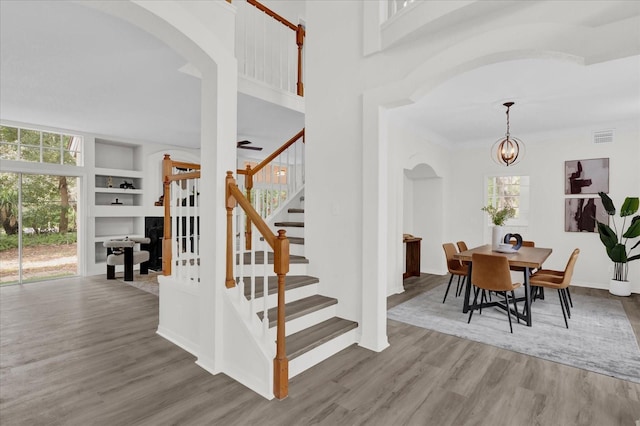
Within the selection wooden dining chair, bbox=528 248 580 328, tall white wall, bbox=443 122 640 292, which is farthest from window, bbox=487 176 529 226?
wooden dining chair, bbox=528 248 580 328

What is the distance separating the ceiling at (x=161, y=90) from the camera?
3.05m

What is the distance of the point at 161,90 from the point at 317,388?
4.12 m

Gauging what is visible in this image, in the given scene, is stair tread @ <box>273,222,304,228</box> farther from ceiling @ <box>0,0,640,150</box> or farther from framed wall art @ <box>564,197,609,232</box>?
framed wall art @ <box>564,197,609,232</box>

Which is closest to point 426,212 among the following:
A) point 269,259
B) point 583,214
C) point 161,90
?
point 583,214

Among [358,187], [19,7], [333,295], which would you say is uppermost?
[19,7]

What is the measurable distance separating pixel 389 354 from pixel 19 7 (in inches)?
171

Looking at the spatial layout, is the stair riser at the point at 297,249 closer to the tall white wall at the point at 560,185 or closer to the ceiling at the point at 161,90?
the ceiling at the point at 161,90

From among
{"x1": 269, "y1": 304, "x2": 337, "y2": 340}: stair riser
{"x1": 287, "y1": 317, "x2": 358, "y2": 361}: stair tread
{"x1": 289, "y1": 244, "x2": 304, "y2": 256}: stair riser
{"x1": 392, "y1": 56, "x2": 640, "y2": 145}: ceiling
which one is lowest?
{"x1": 287, "y1": 317, "x2": 358, "y2": 361}: stair tread

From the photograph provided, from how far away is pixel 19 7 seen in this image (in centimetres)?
263

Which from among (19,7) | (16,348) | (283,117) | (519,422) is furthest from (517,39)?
(16,348)

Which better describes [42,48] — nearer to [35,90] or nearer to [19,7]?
[19,7]

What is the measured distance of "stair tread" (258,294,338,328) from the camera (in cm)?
288

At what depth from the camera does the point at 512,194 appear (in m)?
6.77

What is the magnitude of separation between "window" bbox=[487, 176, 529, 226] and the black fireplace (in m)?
7.50
